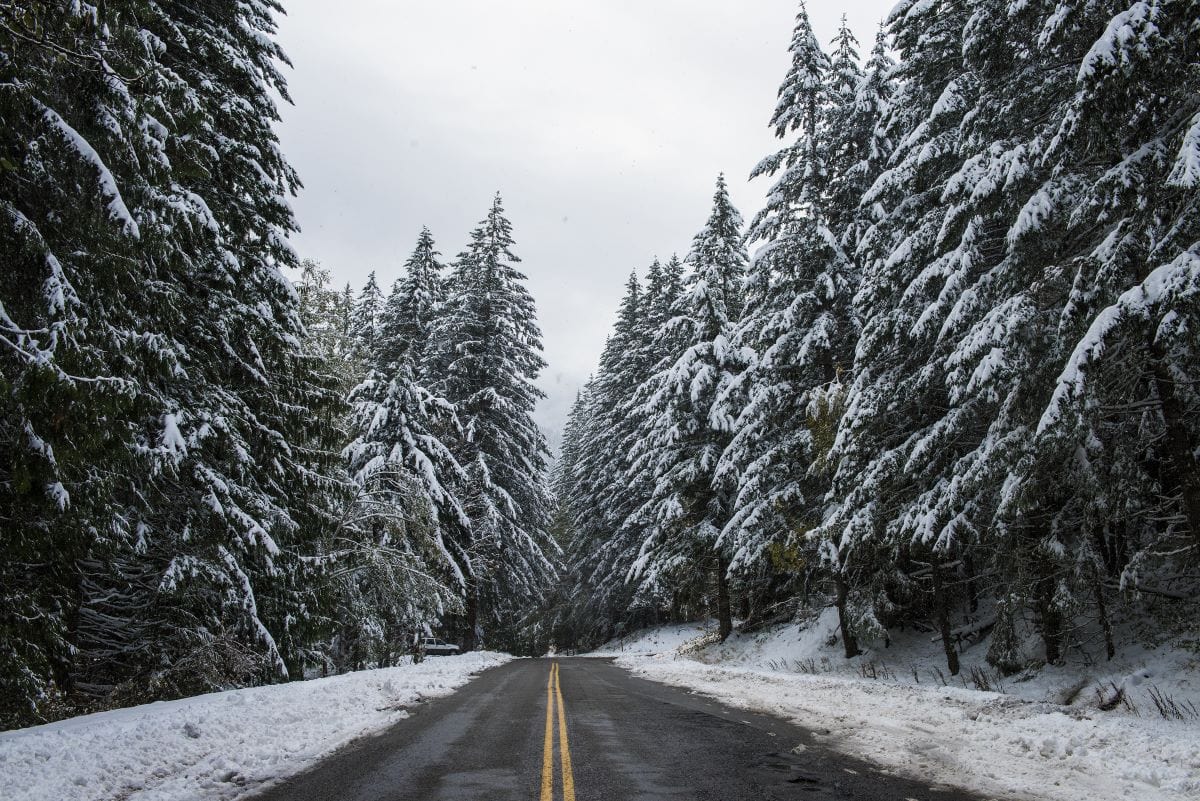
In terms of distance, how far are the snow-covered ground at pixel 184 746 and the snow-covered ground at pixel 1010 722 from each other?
22.8 ft

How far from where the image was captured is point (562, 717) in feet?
36.7

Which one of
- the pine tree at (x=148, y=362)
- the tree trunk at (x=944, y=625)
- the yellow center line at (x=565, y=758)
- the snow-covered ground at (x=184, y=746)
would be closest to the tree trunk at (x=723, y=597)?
the tree trunk at (x=944, y=625)

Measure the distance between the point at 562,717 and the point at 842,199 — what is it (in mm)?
15988

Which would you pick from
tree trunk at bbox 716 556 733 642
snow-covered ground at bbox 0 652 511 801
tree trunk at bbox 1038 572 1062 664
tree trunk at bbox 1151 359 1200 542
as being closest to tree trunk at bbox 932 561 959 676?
tree trunk at bbox 1038 572 1062 664

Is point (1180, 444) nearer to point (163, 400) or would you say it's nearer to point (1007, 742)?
point (1007, 742)

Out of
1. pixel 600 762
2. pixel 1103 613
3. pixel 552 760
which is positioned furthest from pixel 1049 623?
pixel 552 760

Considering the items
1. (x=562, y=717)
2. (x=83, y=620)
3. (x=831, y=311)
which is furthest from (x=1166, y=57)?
(x=83, y=620)

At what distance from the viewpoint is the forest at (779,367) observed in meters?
7.58

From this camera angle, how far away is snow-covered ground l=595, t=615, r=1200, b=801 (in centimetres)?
648

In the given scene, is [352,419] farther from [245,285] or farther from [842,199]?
[842,199]

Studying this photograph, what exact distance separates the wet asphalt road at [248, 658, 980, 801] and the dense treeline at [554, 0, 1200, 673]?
5.03m

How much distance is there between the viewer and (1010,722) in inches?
348

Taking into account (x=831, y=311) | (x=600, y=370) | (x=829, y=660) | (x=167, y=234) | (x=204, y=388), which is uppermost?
(x=600, y=370)

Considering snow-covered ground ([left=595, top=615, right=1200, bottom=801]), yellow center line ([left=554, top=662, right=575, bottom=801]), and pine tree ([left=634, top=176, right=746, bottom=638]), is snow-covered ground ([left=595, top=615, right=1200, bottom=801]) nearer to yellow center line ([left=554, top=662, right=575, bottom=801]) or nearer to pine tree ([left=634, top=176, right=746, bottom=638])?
yellow center line ([left=554, top=662, right=575, bottom=801])
